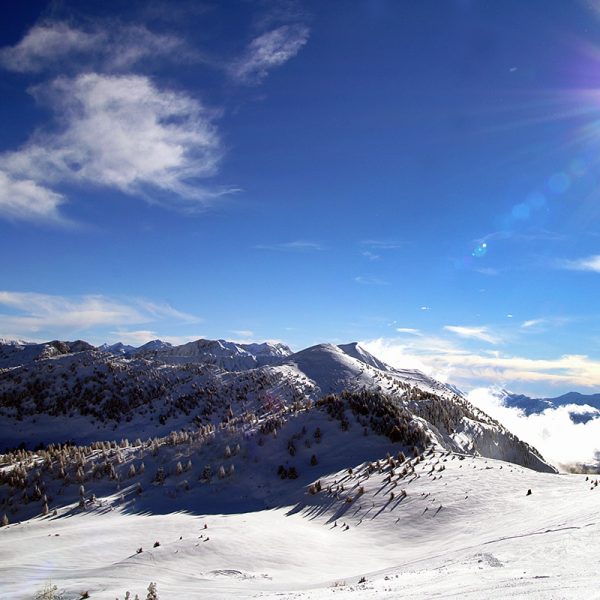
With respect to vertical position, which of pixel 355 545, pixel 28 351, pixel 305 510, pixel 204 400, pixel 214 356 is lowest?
pixel 305 510

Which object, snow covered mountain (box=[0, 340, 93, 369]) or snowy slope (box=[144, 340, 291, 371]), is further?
snow covered mountain (box=[0, 340, 93, 369])

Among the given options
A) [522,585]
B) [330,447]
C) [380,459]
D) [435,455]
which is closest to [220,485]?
[330,447]

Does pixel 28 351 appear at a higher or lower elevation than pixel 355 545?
higher

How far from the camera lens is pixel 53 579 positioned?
14586 millimetres

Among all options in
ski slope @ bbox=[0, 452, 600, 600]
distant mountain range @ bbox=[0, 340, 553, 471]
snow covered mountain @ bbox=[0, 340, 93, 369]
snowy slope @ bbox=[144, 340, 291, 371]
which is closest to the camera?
ski slope @ bbox=[0, 452, 600, 600]

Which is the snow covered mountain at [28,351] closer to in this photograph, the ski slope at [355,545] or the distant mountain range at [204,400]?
the distant mountain range at [204,400]

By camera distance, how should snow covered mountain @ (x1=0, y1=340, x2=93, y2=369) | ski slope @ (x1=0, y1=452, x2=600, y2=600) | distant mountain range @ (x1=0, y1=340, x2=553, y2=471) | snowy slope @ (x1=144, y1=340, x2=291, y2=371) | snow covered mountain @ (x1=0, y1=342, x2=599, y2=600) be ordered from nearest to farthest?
ski slope @ (x1=0, y1=452, x2=600, y2=600)
snow covered mountain @ (x1=0, y1=342, x2=599, y2=600)
distant mountain range @ (x1=0, y1=340, x2=553, y2=471)
snowy slope @ (x1=144, y1=340, x2=291, y2=371)
snow covered mountain @ (x1=0, y1=340, x2=93, y2=369)

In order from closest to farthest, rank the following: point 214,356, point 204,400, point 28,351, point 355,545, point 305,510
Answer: point 355,545
point 305,510
point 204,400
point 214,356
point 28,351

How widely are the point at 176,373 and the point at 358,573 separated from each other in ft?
241

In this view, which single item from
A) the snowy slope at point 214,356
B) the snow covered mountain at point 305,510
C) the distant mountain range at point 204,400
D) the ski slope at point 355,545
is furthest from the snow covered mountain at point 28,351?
the ski slope at point 355,545

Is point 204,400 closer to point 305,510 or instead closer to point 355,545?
point 305,510

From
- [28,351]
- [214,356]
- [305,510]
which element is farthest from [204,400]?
[28,351]

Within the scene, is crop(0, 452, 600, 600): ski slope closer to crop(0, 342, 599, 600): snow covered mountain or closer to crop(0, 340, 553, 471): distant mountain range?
crop(0, 342, 599, 600): snow covered mountain

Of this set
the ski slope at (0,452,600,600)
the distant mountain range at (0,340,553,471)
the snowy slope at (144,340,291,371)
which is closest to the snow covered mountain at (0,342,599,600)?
the ski slope at (0,452,600,600)
